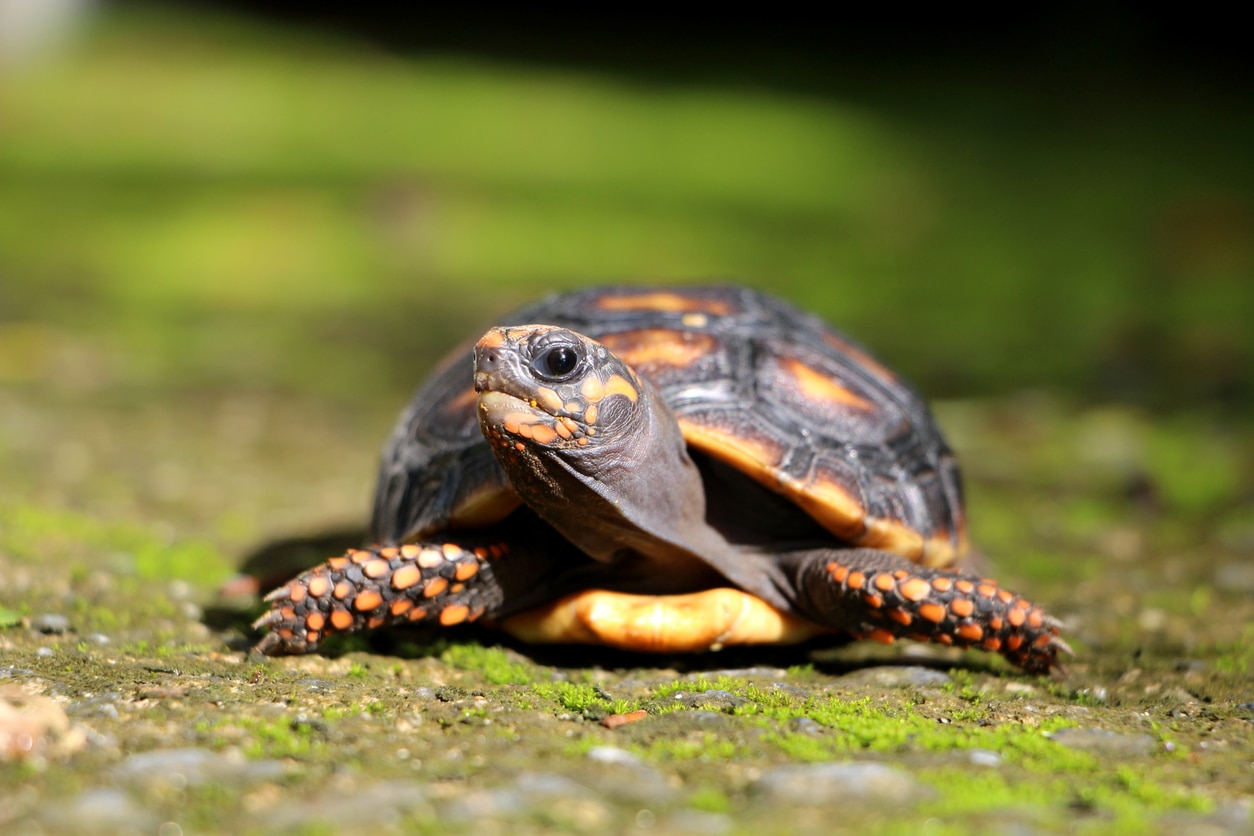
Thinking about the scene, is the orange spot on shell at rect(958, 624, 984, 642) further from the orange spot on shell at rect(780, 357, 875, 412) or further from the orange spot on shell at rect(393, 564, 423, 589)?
the orange spot on shell at rect(393, 564, 423, 589)

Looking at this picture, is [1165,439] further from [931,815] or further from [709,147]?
[709,147]

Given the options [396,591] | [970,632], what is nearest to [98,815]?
[396,591]

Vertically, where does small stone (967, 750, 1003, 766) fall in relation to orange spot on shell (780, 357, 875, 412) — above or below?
below

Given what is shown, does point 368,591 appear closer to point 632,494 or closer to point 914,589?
point 632,494

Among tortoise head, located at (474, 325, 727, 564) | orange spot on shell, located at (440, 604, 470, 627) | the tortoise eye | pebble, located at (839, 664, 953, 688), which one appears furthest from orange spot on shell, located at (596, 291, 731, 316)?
pebble, located at (839, 664, 953, 688)

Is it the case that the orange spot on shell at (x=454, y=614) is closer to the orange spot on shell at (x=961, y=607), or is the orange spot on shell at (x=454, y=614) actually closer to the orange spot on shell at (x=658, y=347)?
the orange spot on shell at (x=658, y=347)

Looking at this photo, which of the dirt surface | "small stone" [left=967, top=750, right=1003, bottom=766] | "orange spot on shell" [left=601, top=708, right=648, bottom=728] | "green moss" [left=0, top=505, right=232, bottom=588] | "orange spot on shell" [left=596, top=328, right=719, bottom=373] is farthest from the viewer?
"green moss" [left=0, top=505, right=232, bottom=588]

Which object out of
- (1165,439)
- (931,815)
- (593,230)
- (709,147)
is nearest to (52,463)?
(931,815)

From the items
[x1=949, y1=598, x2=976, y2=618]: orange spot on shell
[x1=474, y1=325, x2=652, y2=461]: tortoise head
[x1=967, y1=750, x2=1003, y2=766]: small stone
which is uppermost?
[x1=474, y1=325, x2=652, y2=461]: tortoise head
